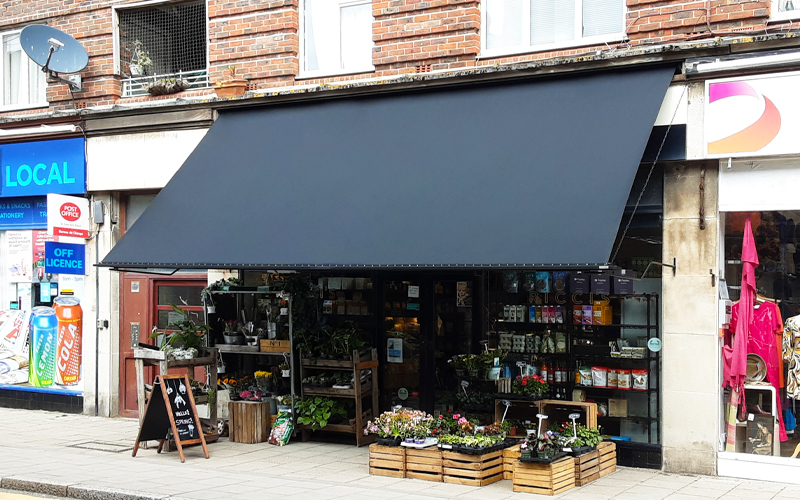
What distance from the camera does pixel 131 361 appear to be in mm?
13953

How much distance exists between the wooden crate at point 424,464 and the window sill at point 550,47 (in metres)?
5.09

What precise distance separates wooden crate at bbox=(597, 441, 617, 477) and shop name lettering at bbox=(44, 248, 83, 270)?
846 cm

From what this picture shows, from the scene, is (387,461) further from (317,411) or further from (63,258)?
(63,258)

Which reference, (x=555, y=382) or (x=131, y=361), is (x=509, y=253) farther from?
(x=131, y=361)

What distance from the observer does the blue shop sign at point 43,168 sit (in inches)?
Answer: 547

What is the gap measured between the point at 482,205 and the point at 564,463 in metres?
2.84

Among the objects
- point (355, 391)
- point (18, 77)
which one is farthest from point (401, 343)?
point (18, 77)

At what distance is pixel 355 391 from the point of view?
11344 millimetres

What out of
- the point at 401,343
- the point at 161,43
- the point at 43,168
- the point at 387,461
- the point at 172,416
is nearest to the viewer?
the point at 387,461

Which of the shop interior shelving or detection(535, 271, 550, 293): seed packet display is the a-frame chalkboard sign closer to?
the shop interior shelving

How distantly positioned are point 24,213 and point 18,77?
249 centimetres

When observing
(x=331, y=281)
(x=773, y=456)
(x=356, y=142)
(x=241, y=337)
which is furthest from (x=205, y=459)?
(x=773, y=456)

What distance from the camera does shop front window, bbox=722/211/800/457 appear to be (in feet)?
31.6

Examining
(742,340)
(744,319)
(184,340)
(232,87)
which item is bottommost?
(184,340)
